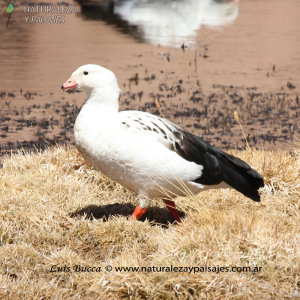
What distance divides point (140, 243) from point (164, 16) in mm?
18533

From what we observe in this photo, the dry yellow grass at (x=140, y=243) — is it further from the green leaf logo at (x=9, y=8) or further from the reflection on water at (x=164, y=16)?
the green leaf logo at (x=9, y=8)

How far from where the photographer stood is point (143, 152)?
5.81m

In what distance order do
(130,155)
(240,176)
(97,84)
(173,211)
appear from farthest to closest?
(173,211), (240,176), (97,84), (130,155)

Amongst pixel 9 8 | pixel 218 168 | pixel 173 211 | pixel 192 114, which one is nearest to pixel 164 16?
pixel 9 8

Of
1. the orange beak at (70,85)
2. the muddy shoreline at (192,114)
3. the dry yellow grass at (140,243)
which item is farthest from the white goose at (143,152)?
the muddy shoreline at (192,114)

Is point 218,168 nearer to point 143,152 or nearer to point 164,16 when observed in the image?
point 143,152

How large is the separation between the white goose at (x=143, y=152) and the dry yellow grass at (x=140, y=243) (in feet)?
1.01

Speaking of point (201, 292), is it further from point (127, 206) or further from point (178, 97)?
point (178, 97)

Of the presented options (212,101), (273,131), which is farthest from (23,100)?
(273,131)

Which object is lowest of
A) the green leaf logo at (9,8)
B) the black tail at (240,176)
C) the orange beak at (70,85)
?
the black tail at (240,176)

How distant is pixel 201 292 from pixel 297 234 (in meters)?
1.12

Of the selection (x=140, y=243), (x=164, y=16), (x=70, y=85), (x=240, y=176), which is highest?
(x=164, y=16)

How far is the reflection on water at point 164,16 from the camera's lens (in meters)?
20.1

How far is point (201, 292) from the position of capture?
4.89 meters
